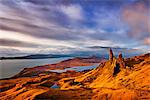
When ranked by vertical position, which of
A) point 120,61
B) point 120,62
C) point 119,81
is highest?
point 120,61

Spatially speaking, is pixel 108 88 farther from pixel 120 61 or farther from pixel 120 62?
pixel 120 61

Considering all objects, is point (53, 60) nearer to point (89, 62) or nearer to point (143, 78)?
point (89, 62)

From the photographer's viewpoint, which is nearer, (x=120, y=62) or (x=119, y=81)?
(x=119, y=81)

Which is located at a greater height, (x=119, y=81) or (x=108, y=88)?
(x=119, y=81)

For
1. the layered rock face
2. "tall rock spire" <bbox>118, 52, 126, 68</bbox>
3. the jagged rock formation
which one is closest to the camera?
the layered rock face

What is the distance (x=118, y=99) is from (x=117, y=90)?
2.49 meters

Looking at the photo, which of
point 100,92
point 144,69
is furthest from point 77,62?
point 100,92

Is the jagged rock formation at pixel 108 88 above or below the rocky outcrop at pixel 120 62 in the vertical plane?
below

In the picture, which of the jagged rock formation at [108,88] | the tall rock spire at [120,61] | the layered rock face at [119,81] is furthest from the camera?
the tall rock spire at [120,61]

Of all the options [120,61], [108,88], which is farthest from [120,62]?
[108,88]

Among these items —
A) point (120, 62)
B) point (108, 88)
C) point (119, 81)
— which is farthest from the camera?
point (120, 62)

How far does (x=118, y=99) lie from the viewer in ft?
105

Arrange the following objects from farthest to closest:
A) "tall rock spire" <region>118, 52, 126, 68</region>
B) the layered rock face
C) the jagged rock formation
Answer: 1. "tall rock spire" <region>118, 52, 126, 68</region>
2. the jagged rock formation
3. the layered rock face

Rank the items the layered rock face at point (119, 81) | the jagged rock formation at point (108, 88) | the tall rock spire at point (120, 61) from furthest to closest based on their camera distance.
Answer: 1. the tall rock spire at point (120, 61)
2. the jagged rock formation at point (108, 88)
3. the layered rock face at point (119, 81)
